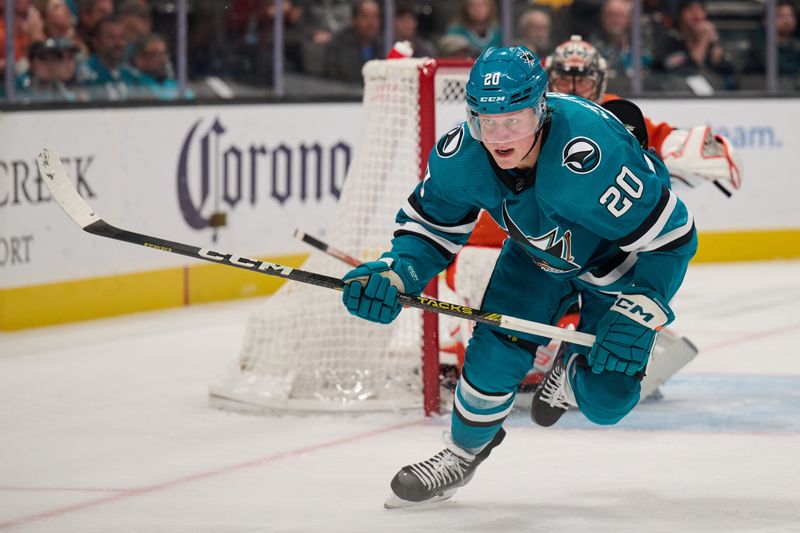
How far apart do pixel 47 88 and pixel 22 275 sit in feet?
2.56

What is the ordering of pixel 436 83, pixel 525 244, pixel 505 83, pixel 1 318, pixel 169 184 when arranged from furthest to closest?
pixel 169 184 → pixel 1 318 → pixel 436 83 → pixel 525 244 → pixel 505 83

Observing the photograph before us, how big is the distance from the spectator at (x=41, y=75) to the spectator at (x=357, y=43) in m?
1.61

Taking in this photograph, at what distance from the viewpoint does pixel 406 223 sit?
3303mm

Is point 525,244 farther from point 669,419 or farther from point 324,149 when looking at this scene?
point 324,149

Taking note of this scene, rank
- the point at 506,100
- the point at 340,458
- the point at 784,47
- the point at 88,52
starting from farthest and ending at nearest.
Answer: the point at 784,47 → the point at 88,52 → the point at 340,458 → the point at 506,100

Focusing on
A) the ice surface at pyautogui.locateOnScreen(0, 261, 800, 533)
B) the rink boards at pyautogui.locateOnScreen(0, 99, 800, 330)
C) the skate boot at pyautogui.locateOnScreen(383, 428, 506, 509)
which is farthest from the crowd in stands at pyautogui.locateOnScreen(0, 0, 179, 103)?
the skate boot at pyautogui.locateOnScreen(383, 428, 506, 509)

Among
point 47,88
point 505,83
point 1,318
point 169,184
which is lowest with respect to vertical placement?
point 1,318

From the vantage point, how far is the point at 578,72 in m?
4.34

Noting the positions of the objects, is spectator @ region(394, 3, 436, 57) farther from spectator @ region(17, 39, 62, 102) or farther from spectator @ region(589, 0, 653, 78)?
spectator @ region(17, 39, 62, 102)

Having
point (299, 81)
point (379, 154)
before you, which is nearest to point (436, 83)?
point (379, 154)

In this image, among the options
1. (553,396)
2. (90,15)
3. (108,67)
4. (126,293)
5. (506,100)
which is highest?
(506,100)

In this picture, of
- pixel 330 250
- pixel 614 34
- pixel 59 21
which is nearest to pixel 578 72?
pixel 330 250

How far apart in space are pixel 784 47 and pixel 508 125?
581 cm

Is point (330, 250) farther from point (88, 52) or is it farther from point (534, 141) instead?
point (88, 52)
